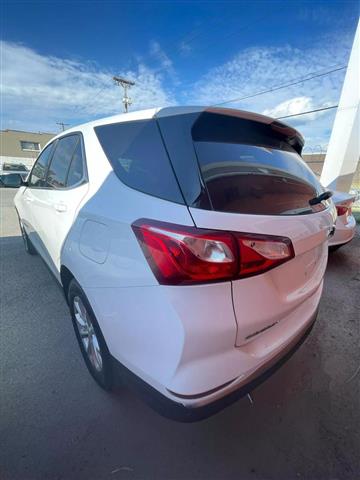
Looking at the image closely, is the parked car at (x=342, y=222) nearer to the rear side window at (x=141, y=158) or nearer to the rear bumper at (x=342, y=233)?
the rear bumper at (x=342, y=233)

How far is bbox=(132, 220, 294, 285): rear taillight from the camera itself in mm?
988

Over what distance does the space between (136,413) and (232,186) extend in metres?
1.59

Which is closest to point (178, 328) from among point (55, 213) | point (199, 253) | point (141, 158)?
point (199, 253)

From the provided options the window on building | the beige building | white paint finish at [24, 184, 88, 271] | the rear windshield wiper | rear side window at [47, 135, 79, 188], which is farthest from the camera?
the window on building

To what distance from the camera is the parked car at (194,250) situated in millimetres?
1002

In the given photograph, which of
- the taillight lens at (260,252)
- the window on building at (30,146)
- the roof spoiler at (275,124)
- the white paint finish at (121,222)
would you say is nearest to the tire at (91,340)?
the white paint finish at (121,222)

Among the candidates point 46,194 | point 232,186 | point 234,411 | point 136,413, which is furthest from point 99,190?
point 234,411

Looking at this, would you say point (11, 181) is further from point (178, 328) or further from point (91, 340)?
point (178, 328)

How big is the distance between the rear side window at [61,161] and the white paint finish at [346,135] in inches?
306

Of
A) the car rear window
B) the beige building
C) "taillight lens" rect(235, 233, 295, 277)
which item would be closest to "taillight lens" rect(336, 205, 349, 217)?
the car rear window

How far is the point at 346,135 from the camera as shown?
7.04 metres

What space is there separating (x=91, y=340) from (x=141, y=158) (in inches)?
53.7

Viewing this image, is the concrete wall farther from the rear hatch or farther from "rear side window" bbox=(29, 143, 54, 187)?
the rear hatch

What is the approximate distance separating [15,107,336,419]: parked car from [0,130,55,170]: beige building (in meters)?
37.7
